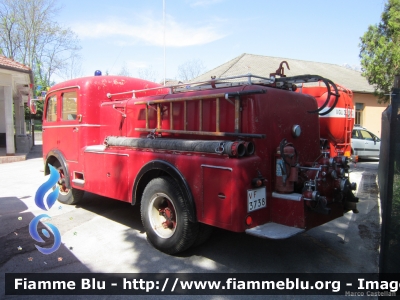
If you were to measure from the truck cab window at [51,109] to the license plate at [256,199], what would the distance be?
498cm

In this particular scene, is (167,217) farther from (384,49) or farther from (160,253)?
(384,49)

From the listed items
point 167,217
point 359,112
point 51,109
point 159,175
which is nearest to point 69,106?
point 51,109

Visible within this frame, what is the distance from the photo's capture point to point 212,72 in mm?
23875

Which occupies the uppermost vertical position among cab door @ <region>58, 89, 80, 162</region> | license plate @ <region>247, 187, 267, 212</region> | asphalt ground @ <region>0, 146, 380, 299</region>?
cab door @ <region>58, 89, 80, 162</region>

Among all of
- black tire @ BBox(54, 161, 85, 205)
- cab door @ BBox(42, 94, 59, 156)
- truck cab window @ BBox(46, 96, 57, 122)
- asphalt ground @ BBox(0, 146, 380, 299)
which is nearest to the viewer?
asphalt ground @ BBox(0, 146, 380, 299)

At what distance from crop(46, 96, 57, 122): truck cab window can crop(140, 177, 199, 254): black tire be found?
3.51 meters

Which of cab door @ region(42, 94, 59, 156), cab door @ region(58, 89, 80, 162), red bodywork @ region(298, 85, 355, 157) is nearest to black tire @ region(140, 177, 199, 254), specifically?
cab door @ region(58, 89, 80, 162)

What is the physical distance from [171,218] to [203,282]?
3.27 ft

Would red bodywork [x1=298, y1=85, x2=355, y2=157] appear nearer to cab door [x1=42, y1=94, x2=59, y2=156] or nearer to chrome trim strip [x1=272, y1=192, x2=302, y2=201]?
chrome trim strip [x1=272, y1=192, x2=302, y2=201]

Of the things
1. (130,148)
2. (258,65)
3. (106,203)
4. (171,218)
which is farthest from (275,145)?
(258,65)

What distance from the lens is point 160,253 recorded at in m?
4.41

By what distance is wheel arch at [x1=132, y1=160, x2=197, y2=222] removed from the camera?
3877 mm

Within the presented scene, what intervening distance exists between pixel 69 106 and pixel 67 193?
182 cm

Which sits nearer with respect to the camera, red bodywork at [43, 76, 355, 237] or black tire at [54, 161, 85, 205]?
red bodywork at [43, 76, 355, 237]
